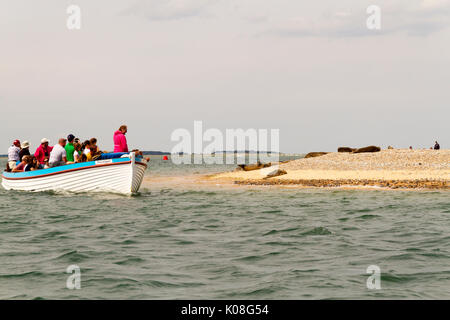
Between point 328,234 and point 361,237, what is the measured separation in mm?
910

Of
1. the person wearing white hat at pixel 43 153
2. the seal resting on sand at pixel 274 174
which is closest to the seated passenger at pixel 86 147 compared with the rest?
the person wearing white hat at pixel 43 153

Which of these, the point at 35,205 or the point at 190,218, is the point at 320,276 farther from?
the point at 35,205

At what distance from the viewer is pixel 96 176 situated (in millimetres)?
25969

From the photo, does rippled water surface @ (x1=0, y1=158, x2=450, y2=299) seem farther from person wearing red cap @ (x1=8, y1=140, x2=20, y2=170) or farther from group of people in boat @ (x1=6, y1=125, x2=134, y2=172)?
person wearing red cap @ (x1=8, y1=140, x2=20, y2=170)

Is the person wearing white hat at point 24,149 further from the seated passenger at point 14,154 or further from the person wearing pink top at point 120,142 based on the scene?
the person wearing pink top at point 120,142

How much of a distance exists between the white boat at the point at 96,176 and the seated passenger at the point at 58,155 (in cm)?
43

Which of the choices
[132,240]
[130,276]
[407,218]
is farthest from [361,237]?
[130,276]

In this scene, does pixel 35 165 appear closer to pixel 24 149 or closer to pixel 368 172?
pixel 24 149

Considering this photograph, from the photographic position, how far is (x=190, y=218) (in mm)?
18594

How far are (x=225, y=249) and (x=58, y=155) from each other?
16590mm

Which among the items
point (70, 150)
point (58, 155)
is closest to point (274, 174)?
point (70, 150)

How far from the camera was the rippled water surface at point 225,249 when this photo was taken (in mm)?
8984
